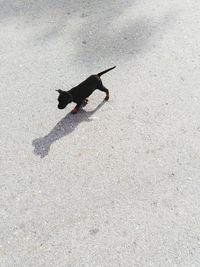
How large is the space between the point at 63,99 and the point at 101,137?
0.59 metres

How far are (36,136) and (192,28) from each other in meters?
2.75

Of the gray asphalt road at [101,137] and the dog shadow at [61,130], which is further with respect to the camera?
the dog shadow at [61,130]

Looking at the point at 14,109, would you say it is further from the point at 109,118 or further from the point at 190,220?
the point at 190,220

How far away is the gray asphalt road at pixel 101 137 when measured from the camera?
3967mm

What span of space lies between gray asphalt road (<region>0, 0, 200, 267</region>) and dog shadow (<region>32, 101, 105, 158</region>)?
0.01 m

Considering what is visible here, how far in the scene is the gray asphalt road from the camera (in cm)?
397

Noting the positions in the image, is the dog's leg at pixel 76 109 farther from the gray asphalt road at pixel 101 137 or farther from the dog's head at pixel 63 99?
the dog's head at pixel 63 99

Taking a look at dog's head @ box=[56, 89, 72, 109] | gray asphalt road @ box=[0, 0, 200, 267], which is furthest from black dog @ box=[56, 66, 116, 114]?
gray asphalt road @ box=[0, 0, 200, 267]

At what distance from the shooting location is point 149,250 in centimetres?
387

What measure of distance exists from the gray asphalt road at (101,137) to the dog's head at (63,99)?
30cm

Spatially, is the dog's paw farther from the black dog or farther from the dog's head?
the dog's head

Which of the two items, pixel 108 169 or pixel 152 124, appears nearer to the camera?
pixel 108 169

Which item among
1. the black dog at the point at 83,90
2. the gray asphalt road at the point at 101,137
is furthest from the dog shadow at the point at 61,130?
the black dog at the point at 83,90

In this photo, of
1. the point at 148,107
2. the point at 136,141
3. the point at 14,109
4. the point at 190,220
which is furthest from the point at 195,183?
the point at 14,109
